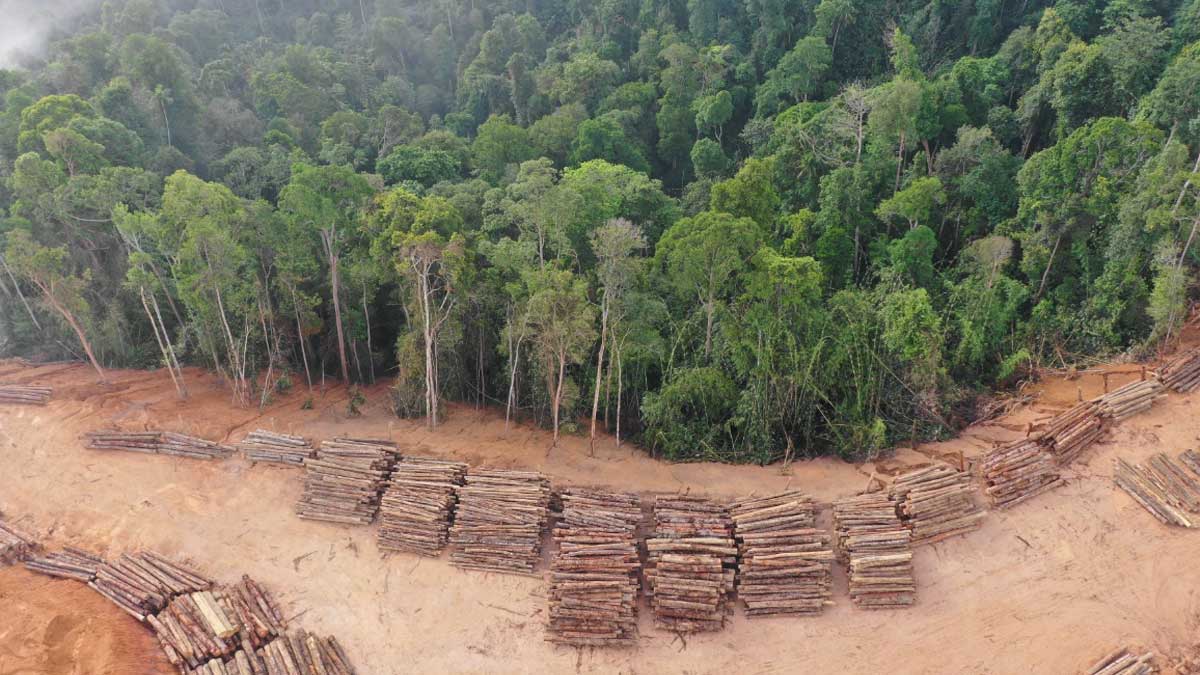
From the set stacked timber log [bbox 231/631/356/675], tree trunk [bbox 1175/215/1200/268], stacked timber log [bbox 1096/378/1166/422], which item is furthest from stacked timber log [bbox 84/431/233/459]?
tree trunk [bbox 1175/215/1200/268]

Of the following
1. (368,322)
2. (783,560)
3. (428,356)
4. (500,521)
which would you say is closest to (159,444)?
(368,322)

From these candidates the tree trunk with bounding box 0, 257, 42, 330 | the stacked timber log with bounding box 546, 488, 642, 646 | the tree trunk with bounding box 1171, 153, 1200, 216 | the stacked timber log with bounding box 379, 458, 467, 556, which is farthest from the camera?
the tree trunk with bounding box 0, 257, 42, 330

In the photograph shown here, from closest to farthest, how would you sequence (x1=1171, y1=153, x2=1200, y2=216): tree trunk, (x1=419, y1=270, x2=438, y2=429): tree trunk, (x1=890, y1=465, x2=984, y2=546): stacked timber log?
(x1=890, y1=465, x2=984, y2=546): stacked timber log < (x1=1171, y1=153, x2=1200, y2=216): tree trunk < (x1=419, y1=270, x2=438, y2=429): tree trunk

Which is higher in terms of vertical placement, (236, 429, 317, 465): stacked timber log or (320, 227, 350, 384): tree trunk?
(320, 227, 350, 384): tree trunk

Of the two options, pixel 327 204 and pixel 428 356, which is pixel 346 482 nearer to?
pixel 428 356

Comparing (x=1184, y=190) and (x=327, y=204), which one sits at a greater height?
(x=1184, y=190)

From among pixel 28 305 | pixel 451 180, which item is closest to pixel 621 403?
pixel 451 180

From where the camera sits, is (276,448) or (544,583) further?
(276,448)

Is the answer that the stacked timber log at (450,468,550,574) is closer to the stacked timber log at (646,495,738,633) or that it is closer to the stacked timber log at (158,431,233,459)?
the stacked timber log at (646,495,738,633)
